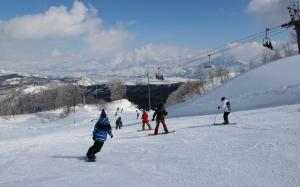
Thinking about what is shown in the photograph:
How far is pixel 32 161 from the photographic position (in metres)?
14.9

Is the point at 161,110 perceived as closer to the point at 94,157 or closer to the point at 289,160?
the point at 94,157

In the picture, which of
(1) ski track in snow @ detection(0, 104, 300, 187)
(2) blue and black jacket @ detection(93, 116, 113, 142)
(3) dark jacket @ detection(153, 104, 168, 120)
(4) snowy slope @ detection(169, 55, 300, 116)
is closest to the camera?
(1) ski track in snow @ detection(0, 104, 300, 187)

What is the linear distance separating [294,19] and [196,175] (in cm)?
4276

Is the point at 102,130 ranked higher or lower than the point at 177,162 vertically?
higher


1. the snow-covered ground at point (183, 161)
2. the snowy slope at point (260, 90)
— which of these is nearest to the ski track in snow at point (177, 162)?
the snow-covered ground at point (183, 161)

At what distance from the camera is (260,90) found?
38375 mm

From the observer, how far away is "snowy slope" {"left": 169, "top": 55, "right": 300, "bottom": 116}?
34.7m

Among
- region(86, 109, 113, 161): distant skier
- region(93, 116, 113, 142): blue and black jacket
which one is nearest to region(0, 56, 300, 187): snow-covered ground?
region(86, 109, 113, 161): distant skier

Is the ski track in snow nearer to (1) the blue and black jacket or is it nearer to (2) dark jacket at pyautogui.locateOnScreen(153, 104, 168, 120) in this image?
(1) the blue and black jacket

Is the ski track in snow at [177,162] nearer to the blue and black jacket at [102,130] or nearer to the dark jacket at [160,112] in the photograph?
the blue and black jacket at [102,130]

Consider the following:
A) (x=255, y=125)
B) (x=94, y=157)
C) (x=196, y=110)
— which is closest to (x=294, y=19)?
(x=196, y=110)

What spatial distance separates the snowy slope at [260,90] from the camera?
34688 mm

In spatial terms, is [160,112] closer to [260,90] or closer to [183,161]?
[183,161]

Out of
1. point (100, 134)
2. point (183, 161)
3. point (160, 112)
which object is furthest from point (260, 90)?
point (100, 134)
